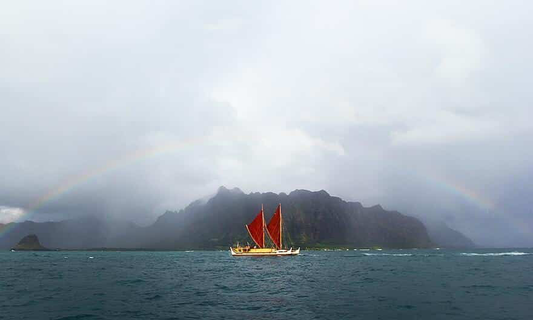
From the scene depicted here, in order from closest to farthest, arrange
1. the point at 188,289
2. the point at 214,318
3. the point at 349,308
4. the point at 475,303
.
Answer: the point at 214,318 < the point at 349,308 < the point at 475,303 < the point at 188,289

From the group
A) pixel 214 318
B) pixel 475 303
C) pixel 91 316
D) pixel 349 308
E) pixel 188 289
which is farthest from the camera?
pixel 188 289

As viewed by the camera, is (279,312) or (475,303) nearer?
(279,312)

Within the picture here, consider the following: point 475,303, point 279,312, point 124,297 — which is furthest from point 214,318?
point 475,303

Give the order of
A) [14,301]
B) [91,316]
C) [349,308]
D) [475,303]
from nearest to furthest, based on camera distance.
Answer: [91,316] → [349,308] → [475,303] → [14,301]

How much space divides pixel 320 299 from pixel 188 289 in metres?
22.8

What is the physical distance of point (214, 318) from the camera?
4006 centimetres

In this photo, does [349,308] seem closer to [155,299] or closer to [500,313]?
[500,313]

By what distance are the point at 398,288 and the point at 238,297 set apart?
27.4 metres

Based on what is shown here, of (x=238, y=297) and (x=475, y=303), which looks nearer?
(x=475, y=303)

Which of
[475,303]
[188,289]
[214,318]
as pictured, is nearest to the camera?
[214,318]

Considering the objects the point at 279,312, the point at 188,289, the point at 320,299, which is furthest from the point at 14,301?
the point at 320,299

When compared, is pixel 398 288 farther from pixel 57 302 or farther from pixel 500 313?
pixel 57 302

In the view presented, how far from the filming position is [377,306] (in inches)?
1893

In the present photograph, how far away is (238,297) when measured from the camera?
5538 centimetres
